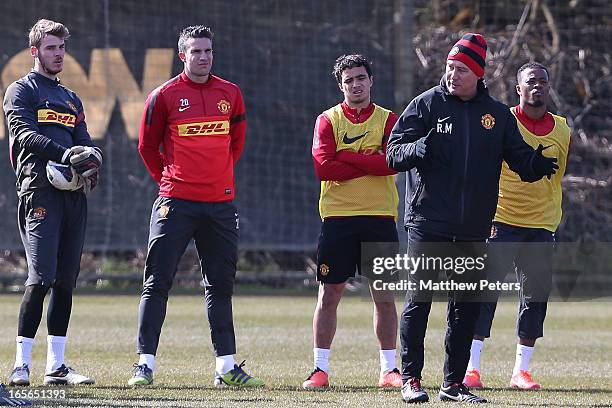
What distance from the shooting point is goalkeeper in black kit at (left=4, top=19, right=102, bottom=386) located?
316 inches

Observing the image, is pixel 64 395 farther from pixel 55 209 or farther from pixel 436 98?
pixel 436 98

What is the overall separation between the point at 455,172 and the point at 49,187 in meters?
2.44

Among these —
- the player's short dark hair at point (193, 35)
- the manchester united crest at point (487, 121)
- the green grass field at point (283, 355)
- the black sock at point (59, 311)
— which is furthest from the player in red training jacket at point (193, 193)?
the manchester united crest at point (487, 121)

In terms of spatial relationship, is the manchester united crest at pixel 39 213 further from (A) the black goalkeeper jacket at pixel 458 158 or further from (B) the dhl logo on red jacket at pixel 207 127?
(A) the black goalkeeper jacket at pixel 458 158

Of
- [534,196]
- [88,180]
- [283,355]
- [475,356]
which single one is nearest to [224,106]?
[88,180]

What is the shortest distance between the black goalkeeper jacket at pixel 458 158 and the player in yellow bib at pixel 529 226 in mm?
1329

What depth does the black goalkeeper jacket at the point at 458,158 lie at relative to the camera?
7320mm

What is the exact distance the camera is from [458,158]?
732 cm

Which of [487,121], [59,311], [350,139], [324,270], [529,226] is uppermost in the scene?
[487,121]

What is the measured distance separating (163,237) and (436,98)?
191 cm

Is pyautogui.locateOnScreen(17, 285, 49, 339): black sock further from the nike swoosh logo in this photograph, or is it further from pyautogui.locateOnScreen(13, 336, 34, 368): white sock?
the nike swoosh logo

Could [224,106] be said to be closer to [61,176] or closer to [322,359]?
[61,176]

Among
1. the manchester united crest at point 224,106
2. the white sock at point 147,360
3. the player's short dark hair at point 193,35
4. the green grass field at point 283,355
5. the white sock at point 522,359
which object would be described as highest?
the player's short dark hair at point 193,35

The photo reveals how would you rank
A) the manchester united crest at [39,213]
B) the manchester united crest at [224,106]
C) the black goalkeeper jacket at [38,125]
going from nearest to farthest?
the black goalkeeper jacket at [38,125] → the manchester united crest at [39,213] → the manchester united crest at [224,106]
